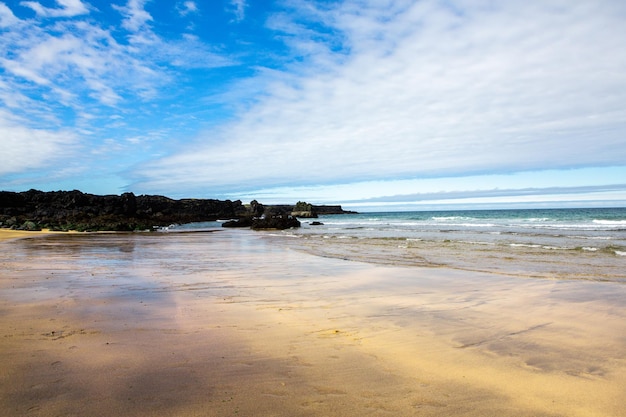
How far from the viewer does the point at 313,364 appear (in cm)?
393

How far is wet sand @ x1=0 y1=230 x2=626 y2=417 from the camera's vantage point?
309 centimetres

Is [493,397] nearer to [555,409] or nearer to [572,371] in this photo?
[555,409]

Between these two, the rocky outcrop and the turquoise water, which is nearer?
the turquoise water

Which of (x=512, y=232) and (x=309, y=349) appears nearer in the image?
(x=309, y=349)

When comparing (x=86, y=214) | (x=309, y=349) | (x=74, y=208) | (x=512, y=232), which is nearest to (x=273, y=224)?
(x=512, y=232)

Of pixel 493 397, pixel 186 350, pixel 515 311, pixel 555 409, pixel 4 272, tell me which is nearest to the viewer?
pixel 555 409

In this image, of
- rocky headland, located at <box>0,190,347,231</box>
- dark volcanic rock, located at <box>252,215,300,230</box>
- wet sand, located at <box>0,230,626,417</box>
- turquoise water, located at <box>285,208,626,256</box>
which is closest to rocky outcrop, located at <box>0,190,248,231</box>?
rocky headland, located at <box>0,190,347,231</box>

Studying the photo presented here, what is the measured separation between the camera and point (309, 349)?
4391 millimetres

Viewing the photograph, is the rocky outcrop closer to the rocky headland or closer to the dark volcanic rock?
the rocky headland

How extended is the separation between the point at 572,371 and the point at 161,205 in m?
83.0

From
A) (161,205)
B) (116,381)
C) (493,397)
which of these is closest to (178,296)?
(116,381)

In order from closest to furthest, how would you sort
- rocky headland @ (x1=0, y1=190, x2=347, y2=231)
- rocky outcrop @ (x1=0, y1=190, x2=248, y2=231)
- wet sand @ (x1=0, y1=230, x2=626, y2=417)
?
wet sand @ (x1=0, y1=230, x2=626, y2=417), rocky headland @ (x1=0, y1=190, x2=347, y2=231), rocky outcrop @ (x1=0, y1=190, x2=248, y2=231)

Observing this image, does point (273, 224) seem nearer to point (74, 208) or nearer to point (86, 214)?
point (86, 214)

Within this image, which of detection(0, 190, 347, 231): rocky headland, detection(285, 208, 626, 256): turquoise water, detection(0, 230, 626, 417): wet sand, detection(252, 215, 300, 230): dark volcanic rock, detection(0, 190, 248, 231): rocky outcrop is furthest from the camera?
detection(0, 190, 248, 231): rocky outcrop
